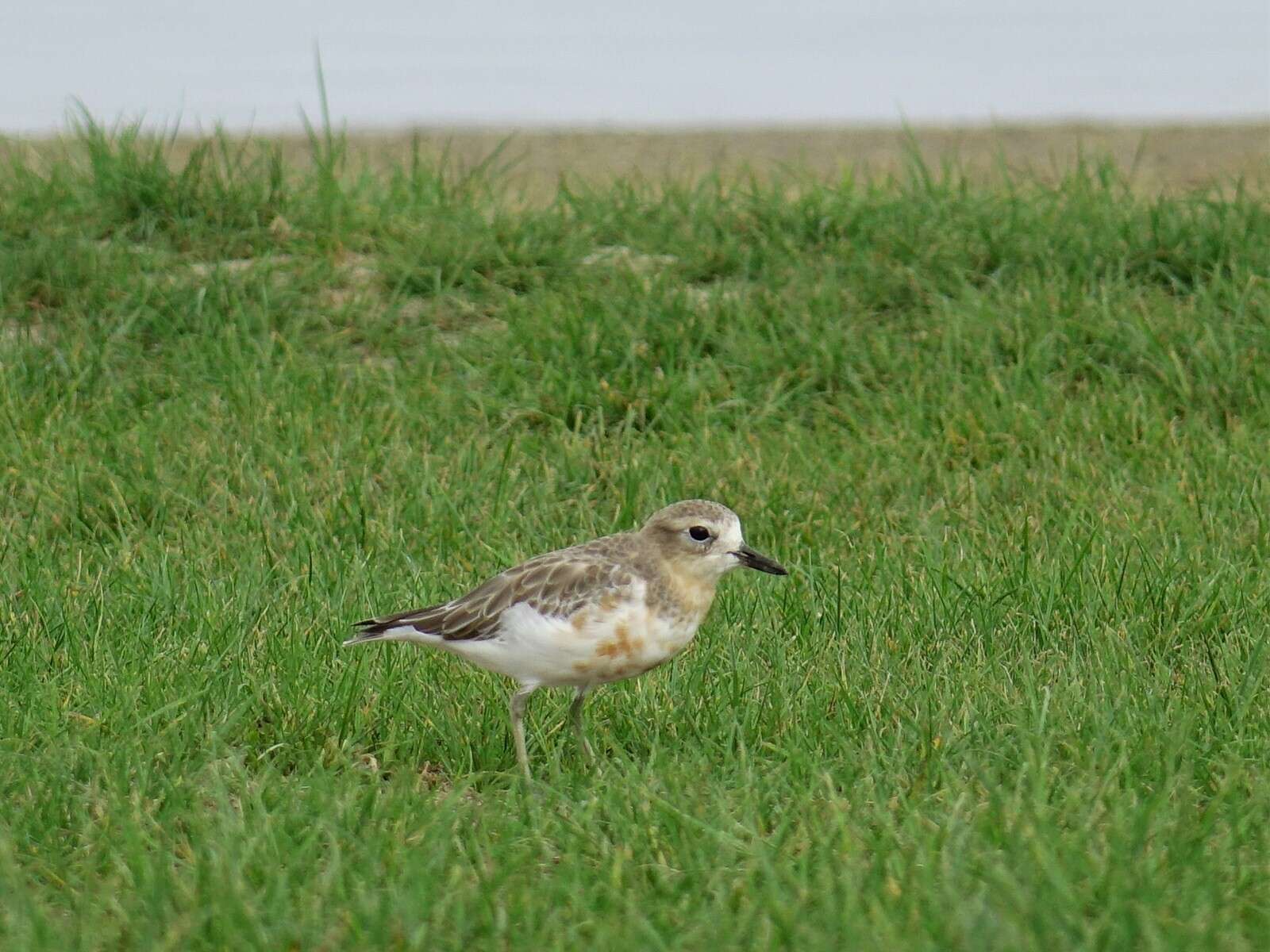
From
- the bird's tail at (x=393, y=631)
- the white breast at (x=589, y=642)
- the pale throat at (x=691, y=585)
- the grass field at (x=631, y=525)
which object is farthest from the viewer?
the bird's tail at (x=393, y=631)

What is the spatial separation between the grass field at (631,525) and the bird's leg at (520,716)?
11 cm

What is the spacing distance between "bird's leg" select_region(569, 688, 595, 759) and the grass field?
0.08 m

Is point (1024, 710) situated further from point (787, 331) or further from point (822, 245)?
point (822, 245)

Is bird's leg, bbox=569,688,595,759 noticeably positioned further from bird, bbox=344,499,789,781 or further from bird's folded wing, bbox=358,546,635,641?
bird's folded wing, bbox=358,546,635,641

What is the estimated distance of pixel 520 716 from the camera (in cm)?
511

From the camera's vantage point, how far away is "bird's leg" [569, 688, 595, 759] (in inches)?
200

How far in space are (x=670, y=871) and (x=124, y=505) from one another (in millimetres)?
4158

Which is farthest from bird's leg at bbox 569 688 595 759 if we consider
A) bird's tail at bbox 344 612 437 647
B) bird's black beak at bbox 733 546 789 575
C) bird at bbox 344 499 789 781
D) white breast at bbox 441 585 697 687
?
bird's black beak at bbox 733 546 789 575

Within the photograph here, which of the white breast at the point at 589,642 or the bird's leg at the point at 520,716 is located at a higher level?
the white breast at the point at 589,642

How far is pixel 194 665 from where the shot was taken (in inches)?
220

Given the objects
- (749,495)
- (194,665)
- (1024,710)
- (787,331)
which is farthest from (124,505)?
(1024,710)

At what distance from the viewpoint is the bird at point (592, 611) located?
4902 millimetres

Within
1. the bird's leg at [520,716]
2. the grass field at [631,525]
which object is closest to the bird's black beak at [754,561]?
the grass field at [631,525]

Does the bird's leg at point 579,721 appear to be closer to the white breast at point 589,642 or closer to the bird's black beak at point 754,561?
the white breast at point 589,642
